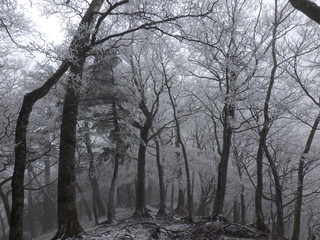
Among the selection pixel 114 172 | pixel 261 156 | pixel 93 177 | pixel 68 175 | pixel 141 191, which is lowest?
pixel 68 175

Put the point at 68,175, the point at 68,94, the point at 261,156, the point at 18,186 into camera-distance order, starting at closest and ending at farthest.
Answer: the point at 18,186 < the point at 68,175 < the point at 68,94 < the point at 261,156

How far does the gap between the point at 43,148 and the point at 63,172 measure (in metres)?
9.34

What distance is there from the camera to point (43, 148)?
15906 mm

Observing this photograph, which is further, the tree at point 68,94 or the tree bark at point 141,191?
the tree bark at point 141,191

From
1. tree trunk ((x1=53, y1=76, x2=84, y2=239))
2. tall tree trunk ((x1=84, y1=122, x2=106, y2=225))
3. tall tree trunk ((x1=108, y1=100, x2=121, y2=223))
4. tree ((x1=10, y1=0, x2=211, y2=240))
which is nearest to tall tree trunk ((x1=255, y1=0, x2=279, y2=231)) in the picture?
tree ((x1=10, y1=0, x2=211, y2=240))

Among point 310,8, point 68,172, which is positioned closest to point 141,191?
point 68,172

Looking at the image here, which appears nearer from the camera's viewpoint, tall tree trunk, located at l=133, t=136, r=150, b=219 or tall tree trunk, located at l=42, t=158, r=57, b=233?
tall tree trunk, located at l=133, t=136, r=150, b=219

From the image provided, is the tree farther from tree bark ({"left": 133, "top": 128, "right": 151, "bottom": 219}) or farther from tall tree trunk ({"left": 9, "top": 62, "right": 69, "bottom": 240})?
tree bark ({"left": 133, "top": 128, "right": 151, "bottom": 219})

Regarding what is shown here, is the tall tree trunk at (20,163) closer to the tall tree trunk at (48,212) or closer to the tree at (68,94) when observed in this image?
the tree at (68,94)

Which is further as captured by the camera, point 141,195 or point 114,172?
point 141,195

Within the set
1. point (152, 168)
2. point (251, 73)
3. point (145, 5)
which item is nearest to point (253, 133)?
point (251, 73)

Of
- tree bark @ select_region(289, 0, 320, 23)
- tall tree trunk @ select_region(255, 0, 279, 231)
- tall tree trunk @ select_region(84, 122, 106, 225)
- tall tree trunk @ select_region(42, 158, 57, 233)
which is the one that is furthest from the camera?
tall tree trunk @ select_region(42, 158, 57, 233)

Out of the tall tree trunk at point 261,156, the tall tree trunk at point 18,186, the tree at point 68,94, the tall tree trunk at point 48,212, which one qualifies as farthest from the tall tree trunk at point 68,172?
the tall tree trunk at point 48,212

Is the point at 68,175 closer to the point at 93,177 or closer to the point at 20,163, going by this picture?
the point at 20,163
